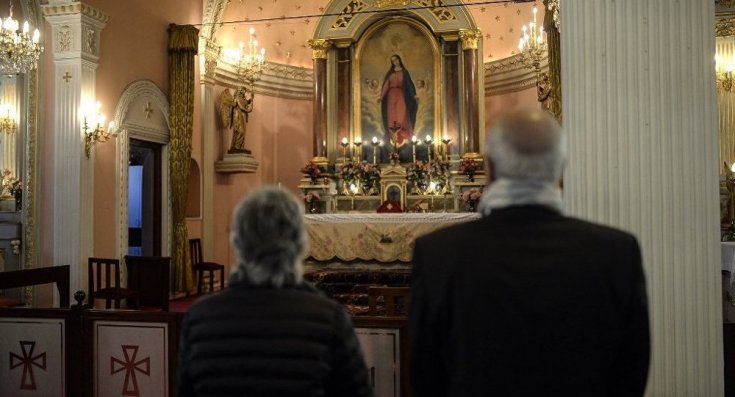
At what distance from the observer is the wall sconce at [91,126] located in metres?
8.33

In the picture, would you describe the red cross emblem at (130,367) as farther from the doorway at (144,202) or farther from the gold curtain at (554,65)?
the gold curtain at (554,65)

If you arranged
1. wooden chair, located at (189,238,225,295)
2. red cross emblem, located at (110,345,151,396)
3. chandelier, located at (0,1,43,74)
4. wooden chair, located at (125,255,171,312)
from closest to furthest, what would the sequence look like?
red cross emblem, located at (110,345,151,396) → chandelier, located at (0,1,43,74) → wooden chair, located at (125,255,171,312) → wooden chair, located at (189,238,225,295)

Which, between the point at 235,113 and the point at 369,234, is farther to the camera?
the point at 235,113

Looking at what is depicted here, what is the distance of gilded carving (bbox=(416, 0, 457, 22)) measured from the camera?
12.8 meters

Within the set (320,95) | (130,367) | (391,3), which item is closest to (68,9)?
(130,367)

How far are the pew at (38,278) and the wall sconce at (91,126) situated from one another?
6.70 ft

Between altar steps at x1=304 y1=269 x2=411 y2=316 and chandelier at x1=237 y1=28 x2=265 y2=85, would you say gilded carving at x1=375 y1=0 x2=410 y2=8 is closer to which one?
chandelier at x1=237 y1=28 x2=265 y2=85

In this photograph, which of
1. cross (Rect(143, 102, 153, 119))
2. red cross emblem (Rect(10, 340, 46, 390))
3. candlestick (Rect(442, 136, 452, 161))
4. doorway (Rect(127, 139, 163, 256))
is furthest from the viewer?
candlestick (Rect(442, 136, 452, 161))

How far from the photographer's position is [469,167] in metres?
12.2

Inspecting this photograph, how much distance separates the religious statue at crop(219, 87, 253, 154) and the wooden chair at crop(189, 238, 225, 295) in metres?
1.89

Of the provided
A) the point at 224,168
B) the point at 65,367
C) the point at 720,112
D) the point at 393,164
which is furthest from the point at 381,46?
the point at 65,367

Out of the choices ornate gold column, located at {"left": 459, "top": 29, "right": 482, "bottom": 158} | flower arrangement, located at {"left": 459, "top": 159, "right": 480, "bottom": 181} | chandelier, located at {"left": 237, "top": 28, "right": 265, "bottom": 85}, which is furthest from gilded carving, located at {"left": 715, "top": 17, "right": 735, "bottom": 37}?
chandelier, located at {"left": 237, "top": 28, "right": 265, "bottom": 85}

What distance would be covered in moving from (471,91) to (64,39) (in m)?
7.09

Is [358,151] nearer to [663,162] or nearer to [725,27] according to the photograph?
[725,27]
